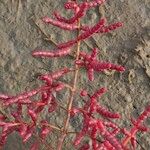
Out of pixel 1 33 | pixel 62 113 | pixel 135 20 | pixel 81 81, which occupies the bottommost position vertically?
pixel 62 113

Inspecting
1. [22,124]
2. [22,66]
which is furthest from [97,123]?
[22,66]

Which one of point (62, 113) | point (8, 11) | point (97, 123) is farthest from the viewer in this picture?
point (8, 11)

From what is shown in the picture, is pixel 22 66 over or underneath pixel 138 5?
underneath

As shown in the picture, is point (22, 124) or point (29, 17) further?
point (29, 17)

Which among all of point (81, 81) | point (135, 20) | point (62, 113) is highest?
point (135, 20)

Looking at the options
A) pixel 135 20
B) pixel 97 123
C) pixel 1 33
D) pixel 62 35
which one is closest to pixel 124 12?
pixel 135 20

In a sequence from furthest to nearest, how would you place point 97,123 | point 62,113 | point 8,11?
point 8,11, point 62,113, point 97,123

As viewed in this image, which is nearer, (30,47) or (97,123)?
(97,123)

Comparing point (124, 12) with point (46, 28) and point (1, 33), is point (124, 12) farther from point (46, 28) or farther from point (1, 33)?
point (1, 33)

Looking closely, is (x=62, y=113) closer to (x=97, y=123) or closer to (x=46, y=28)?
(x=46, y=28)
